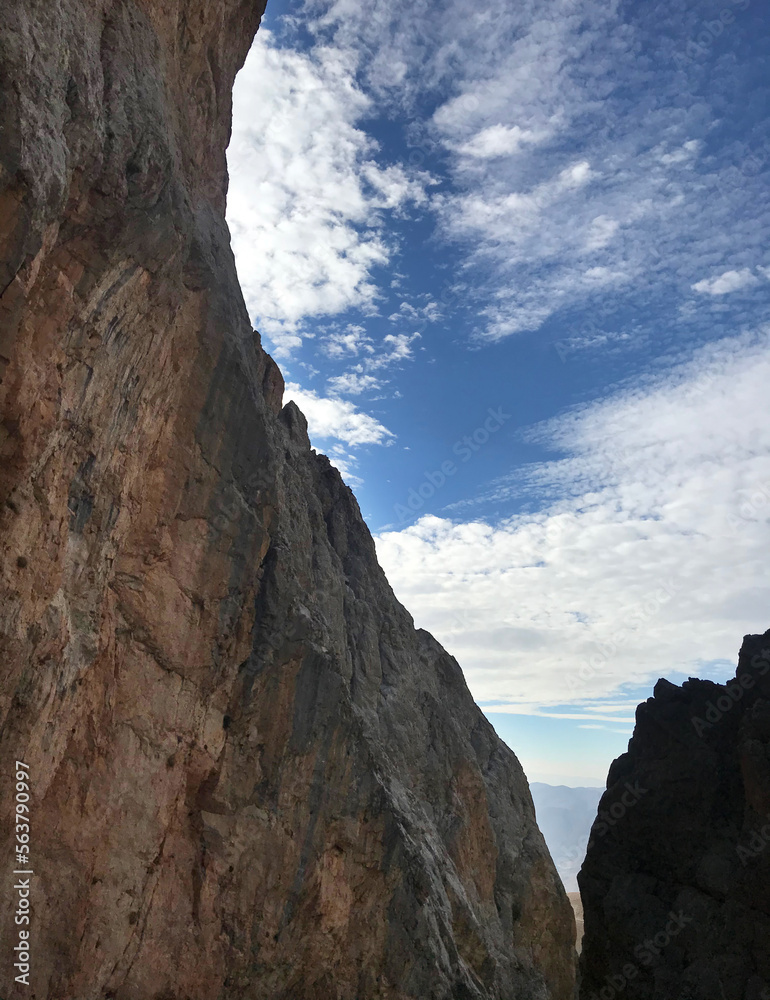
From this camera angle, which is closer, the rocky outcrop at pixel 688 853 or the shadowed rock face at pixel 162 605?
the shadowed rock face at pixel 162 605

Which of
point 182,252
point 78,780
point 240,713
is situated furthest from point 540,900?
point 182,252

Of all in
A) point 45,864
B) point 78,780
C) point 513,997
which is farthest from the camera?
point 513,997

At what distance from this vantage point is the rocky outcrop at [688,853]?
19.6m

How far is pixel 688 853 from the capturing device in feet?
70.7

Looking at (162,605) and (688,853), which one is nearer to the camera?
(688,853)

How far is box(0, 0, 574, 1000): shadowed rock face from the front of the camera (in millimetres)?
15594

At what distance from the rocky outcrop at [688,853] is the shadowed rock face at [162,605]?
9.82 meters

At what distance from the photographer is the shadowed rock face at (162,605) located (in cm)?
1559

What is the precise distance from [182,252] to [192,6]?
8.94 meters

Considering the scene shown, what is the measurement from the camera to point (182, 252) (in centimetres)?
2175

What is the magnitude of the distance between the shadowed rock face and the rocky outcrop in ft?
32.2

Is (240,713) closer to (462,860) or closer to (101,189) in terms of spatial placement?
(101,189)

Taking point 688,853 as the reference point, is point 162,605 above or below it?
above

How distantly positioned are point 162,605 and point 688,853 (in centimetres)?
1774
